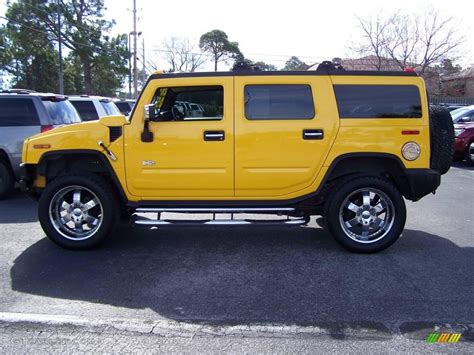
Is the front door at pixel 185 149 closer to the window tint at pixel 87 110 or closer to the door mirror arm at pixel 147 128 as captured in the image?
the door mirror arm at pixel 147 128

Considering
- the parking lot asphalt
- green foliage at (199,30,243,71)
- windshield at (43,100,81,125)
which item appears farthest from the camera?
green foliage at (199,30,243,71)

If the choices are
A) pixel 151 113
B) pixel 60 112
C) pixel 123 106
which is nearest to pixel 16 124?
pixel 60 112

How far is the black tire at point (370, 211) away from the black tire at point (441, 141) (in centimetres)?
60

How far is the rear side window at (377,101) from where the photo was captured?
16.0ft

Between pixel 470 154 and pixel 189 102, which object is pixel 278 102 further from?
pixel 470 154

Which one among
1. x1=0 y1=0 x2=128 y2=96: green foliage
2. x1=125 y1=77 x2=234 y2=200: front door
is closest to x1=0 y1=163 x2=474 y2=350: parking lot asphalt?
x1=125 y1=77 x2=234 y2=200: front door

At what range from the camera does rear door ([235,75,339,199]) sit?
4.84 m

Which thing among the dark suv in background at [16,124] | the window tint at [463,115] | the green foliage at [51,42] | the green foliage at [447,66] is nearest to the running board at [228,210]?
the dark suv in background at [16,124]

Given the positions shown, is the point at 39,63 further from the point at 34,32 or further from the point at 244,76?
the point at 244,76

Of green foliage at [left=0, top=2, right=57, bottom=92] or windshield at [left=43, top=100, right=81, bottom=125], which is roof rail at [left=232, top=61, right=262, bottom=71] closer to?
windshield at [left=43, top=100, right=81, bottom=125]

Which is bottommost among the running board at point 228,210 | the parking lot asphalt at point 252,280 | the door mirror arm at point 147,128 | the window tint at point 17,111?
the parking lot asphalt at point 252,280

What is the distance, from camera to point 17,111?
8.02 m

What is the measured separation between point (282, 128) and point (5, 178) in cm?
570

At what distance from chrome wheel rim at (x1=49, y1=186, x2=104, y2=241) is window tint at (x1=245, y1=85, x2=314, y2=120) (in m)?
2.13
